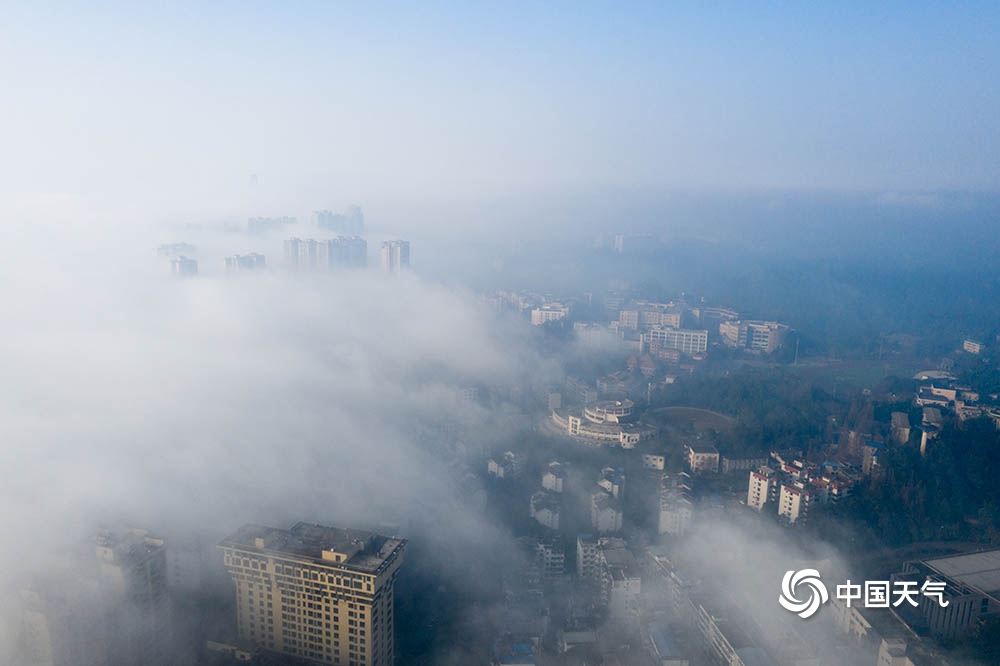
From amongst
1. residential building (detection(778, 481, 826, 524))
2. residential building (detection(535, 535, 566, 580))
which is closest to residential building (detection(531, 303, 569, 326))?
residential building (detection(778, 481, 826, 524))

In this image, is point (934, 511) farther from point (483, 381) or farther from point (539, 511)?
point (483, 381)

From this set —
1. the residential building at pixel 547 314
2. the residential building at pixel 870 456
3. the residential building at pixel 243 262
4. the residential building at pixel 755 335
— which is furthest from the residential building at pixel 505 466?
the residential building at pixel 755 335

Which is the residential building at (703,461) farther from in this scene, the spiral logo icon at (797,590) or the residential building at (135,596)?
the residential building at (135,596)

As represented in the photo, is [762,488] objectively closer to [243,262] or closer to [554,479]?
[554,479]

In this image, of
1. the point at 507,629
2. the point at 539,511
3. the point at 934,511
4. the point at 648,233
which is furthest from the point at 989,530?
the point at 648,233

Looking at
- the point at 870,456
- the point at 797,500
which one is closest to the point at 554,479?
the point at 797,500
